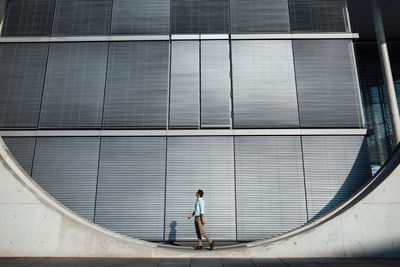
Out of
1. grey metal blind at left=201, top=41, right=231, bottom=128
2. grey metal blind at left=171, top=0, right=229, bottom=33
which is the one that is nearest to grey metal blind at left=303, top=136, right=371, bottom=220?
grey metal blind at left=201, top=41, right=231, bottom=128

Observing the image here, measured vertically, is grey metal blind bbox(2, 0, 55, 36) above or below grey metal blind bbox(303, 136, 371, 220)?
above

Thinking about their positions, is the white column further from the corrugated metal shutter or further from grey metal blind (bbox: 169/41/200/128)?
grey metal blind (bbox: 169/41/200/128)

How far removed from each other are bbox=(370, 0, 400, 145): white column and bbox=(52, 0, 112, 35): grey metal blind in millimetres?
12809

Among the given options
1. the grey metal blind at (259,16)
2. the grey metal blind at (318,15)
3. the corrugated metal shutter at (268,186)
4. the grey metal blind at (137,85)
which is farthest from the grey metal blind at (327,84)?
the grey metal blind at (137,85)

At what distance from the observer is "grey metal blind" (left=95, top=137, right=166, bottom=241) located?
30.8ft

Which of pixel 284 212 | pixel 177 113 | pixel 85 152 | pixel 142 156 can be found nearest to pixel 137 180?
pixel 142 156

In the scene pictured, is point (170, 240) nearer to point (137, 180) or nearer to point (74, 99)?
point (137, 180)

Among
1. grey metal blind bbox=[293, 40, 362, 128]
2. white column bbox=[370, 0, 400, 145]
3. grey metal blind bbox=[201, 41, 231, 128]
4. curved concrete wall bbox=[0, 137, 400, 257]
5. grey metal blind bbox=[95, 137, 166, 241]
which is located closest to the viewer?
curved concrete wall bbox=[0, 137, 400, 257]

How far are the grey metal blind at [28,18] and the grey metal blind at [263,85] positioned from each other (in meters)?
8.93

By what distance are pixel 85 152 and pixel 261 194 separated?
24.1 feet

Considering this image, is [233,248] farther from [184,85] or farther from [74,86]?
[74,86]

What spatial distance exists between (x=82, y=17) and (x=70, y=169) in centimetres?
716

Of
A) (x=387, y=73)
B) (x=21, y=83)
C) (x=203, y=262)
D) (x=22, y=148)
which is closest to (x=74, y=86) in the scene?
(x=21, y=83)

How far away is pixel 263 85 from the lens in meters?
10.6
